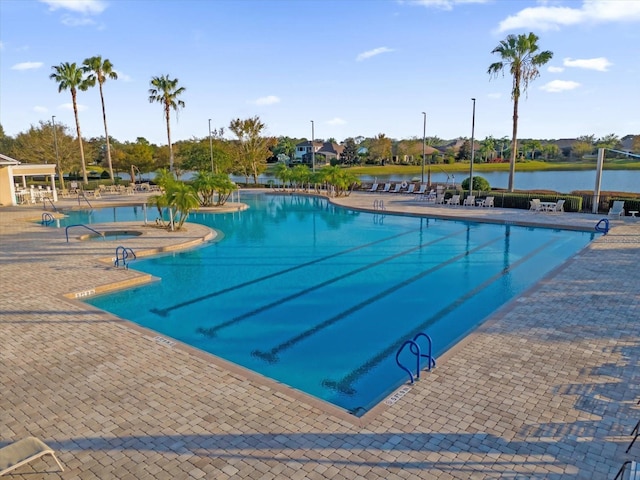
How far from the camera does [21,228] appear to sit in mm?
20484

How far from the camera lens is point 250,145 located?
45281mm

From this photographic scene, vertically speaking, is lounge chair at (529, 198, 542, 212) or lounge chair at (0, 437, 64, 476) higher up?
lounge chair at (529, 198, 542, 212)

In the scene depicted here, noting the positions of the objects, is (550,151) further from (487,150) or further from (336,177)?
(336,177)

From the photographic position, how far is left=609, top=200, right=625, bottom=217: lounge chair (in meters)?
21.2

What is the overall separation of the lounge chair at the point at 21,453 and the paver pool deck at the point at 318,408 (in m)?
0.28

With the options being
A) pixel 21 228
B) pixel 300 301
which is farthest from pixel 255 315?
pixel 21 228

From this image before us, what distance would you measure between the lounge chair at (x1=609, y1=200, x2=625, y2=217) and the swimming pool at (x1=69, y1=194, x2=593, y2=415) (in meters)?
4.48

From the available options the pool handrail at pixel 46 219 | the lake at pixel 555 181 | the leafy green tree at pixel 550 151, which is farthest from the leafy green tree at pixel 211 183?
the leafy green tree at pixel 550 151

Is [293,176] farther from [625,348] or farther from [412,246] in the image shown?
[625,348]

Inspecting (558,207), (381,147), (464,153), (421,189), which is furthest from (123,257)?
(464,153)

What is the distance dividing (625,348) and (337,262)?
888 cm

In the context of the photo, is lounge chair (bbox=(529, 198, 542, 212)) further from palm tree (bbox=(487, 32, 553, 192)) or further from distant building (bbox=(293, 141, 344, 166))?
distant building (bbox=(293, 141, 344, 166))

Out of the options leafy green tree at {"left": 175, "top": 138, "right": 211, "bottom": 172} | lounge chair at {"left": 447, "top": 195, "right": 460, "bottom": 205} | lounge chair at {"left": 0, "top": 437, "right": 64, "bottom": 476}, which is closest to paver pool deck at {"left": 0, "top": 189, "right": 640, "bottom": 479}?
lounge chair at {"left": 0, "top": 437, "right": 64, "bottom": 476}

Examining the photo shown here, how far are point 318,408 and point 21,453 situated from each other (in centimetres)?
322
